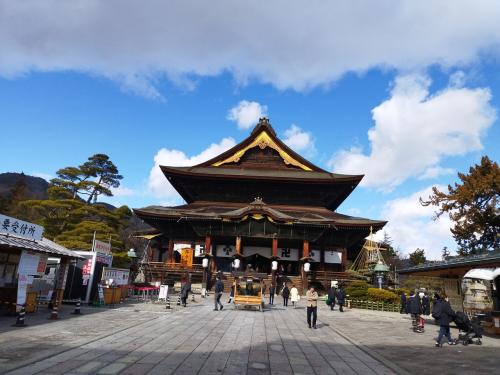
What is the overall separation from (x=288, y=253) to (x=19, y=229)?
25551 millimetres

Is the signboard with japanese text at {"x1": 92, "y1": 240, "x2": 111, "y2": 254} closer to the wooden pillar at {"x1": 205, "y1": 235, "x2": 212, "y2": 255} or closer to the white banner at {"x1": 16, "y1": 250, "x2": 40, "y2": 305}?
the white banner at {"x1": 16, "y1": 250, "x2": 40, "y2": 305}

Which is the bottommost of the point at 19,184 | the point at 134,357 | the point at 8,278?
the point at 134,357

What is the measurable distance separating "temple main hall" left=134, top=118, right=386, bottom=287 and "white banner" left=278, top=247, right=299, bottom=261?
0.09 meters

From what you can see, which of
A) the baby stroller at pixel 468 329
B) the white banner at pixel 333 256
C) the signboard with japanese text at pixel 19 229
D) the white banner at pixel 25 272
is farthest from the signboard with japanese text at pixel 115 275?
the white banner at pixel 333 256

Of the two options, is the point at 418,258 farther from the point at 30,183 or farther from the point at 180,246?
the point at 30,183

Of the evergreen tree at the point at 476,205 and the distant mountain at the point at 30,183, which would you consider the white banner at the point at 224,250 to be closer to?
the evergreen tree at the point at 476,205

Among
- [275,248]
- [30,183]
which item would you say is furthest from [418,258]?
[30,183]

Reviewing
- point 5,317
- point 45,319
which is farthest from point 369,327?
point 5,317

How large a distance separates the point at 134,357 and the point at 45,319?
6.81 m

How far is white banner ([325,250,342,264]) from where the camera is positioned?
3516cm

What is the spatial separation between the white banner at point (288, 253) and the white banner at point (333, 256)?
9.53 feet

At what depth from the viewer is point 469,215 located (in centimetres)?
3869

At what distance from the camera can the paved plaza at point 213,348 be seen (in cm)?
740

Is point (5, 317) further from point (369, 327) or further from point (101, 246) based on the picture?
point (369, 327)
